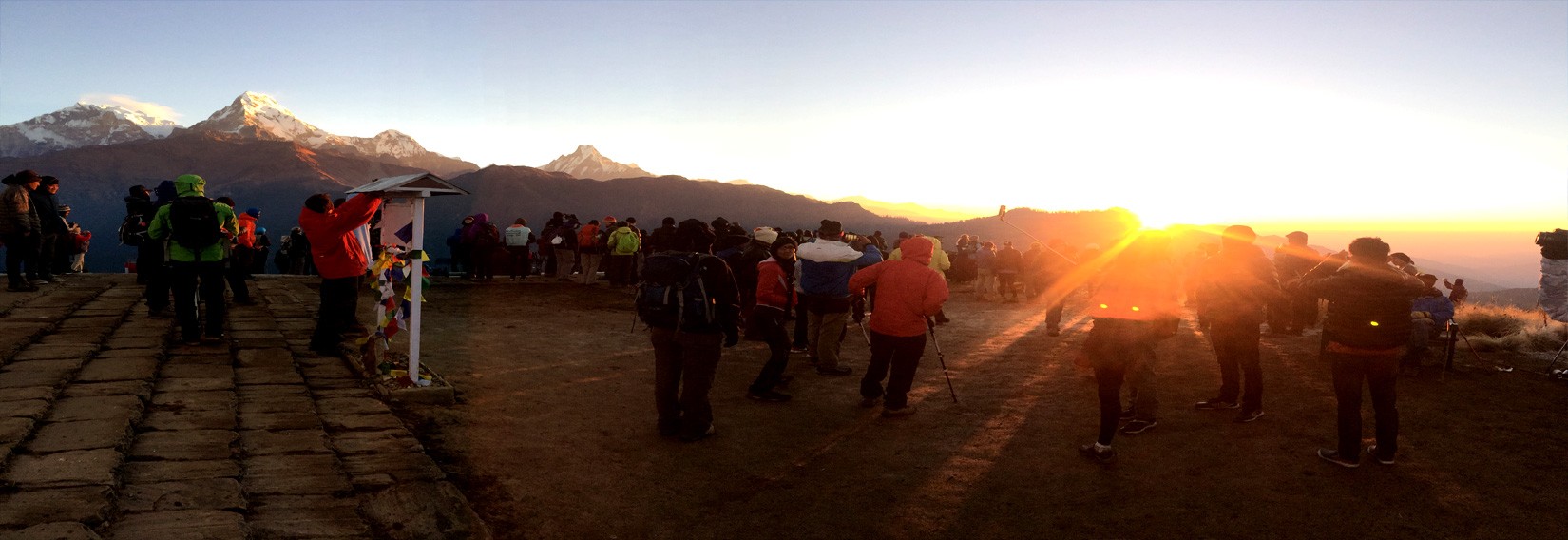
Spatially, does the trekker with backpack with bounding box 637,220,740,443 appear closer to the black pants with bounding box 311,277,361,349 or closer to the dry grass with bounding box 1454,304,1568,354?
the black pants with bounding box 311,277,361,349

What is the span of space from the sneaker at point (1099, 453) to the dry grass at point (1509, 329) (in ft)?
27.1

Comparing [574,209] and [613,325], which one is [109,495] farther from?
[574,209]

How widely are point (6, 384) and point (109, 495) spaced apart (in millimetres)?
2941

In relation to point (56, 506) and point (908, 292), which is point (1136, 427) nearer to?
point (908, 292)

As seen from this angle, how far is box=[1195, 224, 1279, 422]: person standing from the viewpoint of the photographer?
5.91 metres

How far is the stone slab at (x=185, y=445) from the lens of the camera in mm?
4281

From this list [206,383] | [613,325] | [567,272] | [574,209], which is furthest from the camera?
[574,209]

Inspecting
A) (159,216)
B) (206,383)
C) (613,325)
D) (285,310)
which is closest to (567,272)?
(613,325)

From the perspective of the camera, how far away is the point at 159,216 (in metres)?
7.13

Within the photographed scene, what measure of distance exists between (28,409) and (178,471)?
1770 millimetres

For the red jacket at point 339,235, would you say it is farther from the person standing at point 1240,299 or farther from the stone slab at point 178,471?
the person standing at point 1240,299

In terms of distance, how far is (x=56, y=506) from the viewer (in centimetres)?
346

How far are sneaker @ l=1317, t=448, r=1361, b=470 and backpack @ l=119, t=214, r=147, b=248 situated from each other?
1371cm

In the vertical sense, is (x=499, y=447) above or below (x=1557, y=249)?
below
